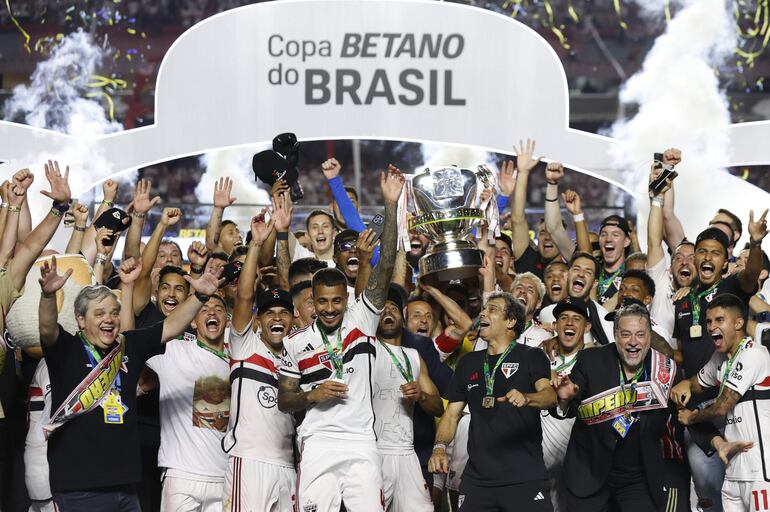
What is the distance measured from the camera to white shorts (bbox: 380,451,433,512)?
24.0 feet

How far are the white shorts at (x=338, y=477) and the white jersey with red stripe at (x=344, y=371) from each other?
2.7 inches

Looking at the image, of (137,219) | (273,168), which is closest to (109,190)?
(137,219)

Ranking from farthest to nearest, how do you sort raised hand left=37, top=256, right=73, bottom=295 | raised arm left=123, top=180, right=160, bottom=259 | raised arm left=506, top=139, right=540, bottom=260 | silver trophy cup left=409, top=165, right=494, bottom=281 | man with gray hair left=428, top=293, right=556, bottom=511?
raised arm left=506, top=139, right=540, bottom=260, raised arm left=123, top=180, right=160, bottom=259, silver trophy cup left=409, top=165, right=494, bottom=281, man with gray hair left=428, top=293, right=556, bottom=511, raised hand left=37, top=256, right=73, bottom=295

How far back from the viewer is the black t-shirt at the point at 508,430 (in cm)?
692

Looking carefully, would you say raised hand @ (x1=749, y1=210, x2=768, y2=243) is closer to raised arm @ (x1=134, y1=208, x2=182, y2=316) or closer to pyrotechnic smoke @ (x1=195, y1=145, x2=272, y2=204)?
raised arm @ (x1=134, y1=208, x2=182, y2=316)

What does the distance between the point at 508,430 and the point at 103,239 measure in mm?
3059

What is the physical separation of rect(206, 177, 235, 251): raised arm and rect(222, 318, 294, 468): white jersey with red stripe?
1726 mm

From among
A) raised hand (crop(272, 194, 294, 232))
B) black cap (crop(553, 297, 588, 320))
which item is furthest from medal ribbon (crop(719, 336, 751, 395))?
raised hand (crop(272, 194, 294, 232))

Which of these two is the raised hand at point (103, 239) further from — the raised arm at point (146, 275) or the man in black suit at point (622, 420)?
the man in black suit at point (622, 420)

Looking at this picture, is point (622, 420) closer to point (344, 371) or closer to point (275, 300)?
point (344, 371)

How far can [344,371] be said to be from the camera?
22.3ft

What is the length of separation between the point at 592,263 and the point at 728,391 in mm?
1472

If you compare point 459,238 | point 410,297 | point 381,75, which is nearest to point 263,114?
point 381,75

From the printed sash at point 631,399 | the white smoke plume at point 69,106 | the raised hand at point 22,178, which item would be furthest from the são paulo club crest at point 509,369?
the white smoke plume at point 69,106
